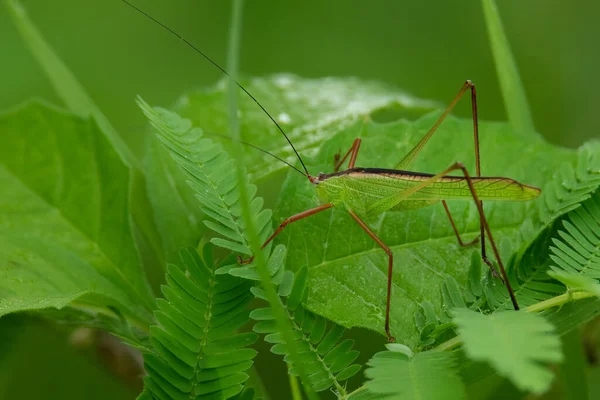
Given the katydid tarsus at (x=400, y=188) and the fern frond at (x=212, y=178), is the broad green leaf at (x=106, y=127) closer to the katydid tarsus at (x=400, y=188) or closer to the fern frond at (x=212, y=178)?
the fern frond at (x=212, y=178)

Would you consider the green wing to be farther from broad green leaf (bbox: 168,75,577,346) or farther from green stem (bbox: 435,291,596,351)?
green stem (bbox: 435,291,596,351)

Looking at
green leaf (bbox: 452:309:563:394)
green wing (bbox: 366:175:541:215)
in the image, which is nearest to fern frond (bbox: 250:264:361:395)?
green leaf (bbox: 452:309:563:394)

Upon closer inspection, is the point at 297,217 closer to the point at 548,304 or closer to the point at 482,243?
the point at 482,243

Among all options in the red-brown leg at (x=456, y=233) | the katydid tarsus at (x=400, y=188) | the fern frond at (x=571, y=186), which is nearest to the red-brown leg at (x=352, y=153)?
the katydid tarsus at (x=400, y=188)

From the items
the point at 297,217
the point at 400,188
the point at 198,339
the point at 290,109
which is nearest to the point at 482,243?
the point at 400,188

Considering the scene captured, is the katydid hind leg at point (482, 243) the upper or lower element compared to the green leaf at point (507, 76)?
lower
